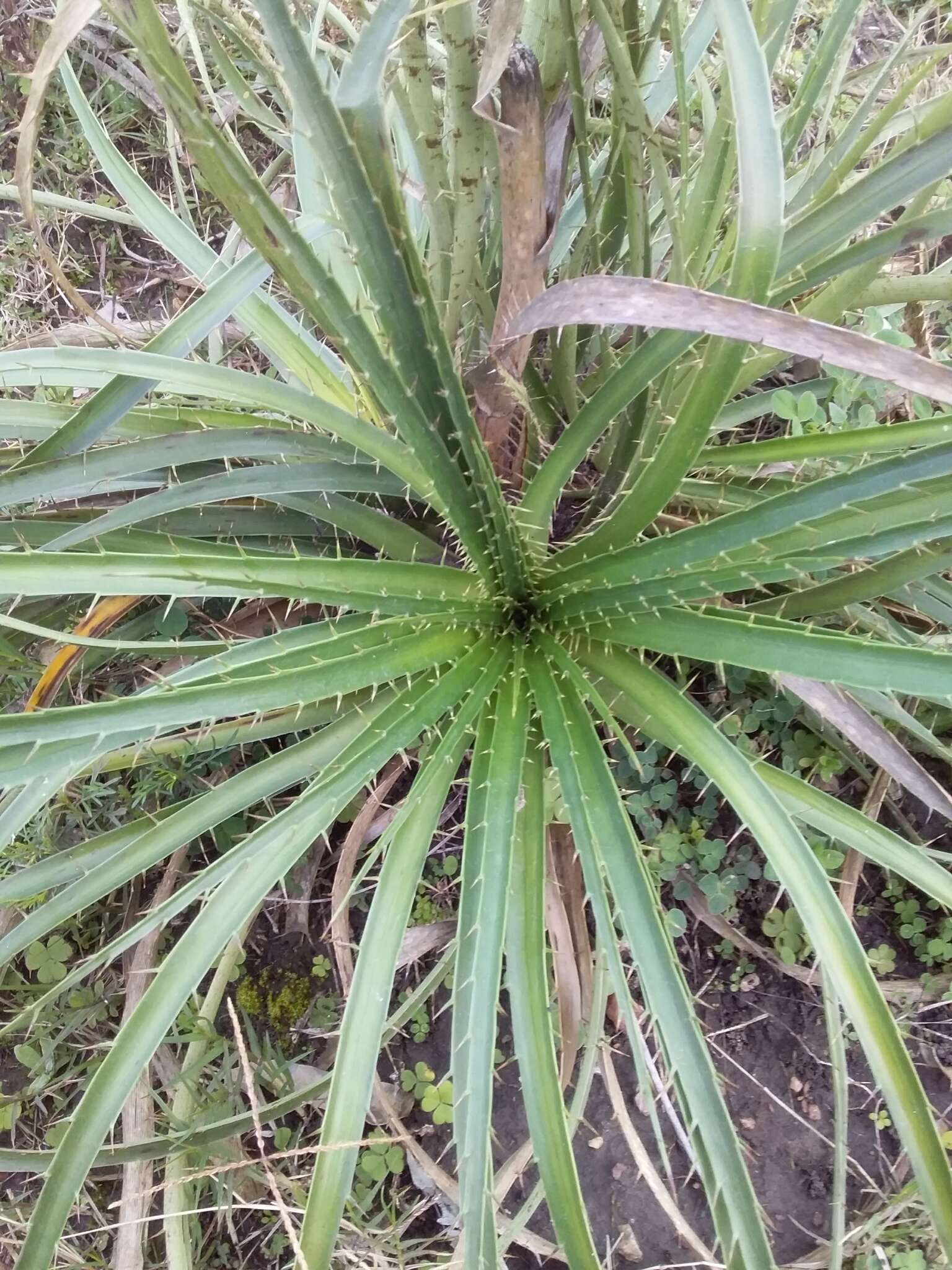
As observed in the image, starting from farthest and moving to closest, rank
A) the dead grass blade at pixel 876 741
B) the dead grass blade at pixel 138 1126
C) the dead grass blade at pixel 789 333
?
the dead grass blade at pixel 138 1126
the dead grass blade at pixel 876 741
the dead grass blade at pixel 789 333

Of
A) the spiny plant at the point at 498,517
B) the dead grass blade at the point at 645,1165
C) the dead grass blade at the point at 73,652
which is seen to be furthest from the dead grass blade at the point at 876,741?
the dead grass blade at the point at 73,652

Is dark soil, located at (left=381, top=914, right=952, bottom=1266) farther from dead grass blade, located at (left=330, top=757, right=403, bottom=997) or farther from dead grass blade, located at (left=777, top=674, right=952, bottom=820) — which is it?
dead grass blade, located at (left=777, top=674, right=952, bottom=820)

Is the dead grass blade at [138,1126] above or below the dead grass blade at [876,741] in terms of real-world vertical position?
below

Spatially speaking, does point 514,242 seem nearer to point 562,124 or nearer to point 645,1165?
point 562,124

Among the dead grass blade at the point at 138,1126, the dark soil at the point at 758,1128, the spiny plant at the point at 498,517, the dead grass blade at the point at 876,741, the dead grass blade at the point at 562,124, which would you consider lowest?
the dark soil at the point at 758,1128

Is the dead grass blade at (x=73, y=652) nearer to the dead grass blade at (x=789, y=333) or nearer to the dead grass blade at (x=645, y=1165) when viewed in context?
the dead grass blade at (x=789, y=333)

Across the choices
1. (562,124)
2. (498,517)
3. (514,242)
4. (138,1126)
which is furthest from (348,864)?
(562,124)

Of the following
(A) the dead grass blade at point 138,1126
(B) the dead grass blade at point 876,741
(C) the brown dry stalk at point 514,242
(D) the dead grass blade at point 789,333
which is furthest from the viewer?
(A) the dead grass blade at point 138,1126
